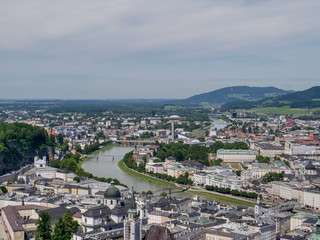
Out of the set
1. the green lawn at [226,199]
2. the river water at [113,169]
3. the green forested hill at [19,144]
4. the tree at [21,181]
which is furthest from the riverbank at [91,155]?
the green lawn at [226,199]

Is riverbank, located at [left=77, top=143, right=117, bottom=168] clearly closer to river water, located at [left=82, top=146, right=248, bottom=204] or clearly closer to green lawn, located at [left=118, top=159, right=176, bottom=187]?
river water, located at [left=82, top=146, right=248, bottom=204]

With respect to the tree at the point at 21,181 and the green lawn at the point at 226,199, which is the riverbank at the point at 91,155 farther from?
the green lawn at the point at 226,199

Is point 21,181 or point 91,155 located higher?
point 21,181

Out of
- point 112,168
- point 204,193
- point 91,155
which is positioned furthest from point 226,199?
point 91,155

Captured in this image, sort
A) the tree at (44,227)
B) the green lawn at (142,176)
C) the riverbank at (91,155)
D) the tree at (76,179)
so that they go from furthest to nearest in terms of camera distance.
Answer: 1. the riverbank at (91,155)
2. the green lawn at (142,176)
3. the tree at (76,179)
4. the tree at (44,227)

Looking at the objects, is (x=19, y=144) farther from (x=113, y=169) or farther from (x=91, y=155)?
(x=91, y=155)

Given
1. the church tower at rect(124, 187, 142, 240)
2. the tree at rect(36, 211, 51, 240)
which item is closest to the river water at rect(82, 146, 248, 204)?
the tree at rect(36, 211, 51, 240)
